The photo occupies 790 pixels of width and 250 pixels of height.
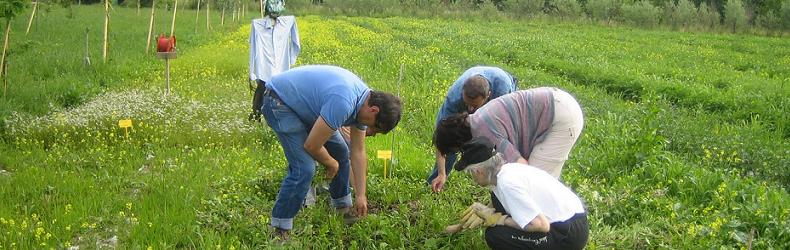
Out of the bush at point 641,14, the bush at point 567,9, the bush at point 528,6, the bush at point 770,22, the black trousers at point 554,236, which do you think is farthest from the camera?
the bush at point 528,6

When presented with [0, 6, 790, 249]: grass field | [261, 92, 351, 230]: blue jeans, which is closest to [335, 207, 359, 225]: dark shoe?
[0, 6, 790, 249]: grass field

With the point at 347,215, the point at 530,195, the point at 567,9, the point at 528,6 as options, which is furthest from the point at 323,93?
the point at 528,6

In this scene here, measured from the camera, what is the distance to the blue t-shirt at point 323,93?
3.90m

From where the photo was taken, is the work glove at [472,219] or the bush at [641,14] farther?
the bush at [641,14]

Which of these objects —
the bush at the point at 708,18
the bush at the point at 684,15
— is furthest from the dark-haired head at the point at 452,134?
the bush at the point at 684,15

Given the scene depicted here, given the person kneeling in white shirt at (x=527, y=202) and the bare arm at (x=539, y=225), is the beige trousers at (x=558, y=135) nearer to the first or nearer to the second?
the person kneeling in white shirt at (x=527, y=202)

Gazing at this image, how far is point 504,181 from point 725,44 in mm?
23289

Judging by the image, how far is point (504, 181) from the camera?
11.3 ft

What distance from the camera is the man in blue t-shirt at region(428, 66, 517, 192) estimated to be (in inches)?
177

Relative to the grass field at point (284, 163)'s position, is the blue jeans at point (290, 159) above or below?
above

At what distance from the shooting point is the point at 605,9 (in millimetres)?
42500

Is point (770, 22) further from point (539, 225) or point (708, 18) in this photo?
point (539, 225)

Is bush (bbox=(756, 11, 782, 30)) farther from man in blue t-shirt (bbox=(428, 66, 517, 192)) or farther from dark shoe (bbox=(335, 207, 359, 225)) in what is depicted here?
dark shoe (bbox=(335, 207, 359, 225))

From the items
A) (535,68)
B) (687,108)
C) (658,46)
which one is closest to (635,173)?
(687,108)
